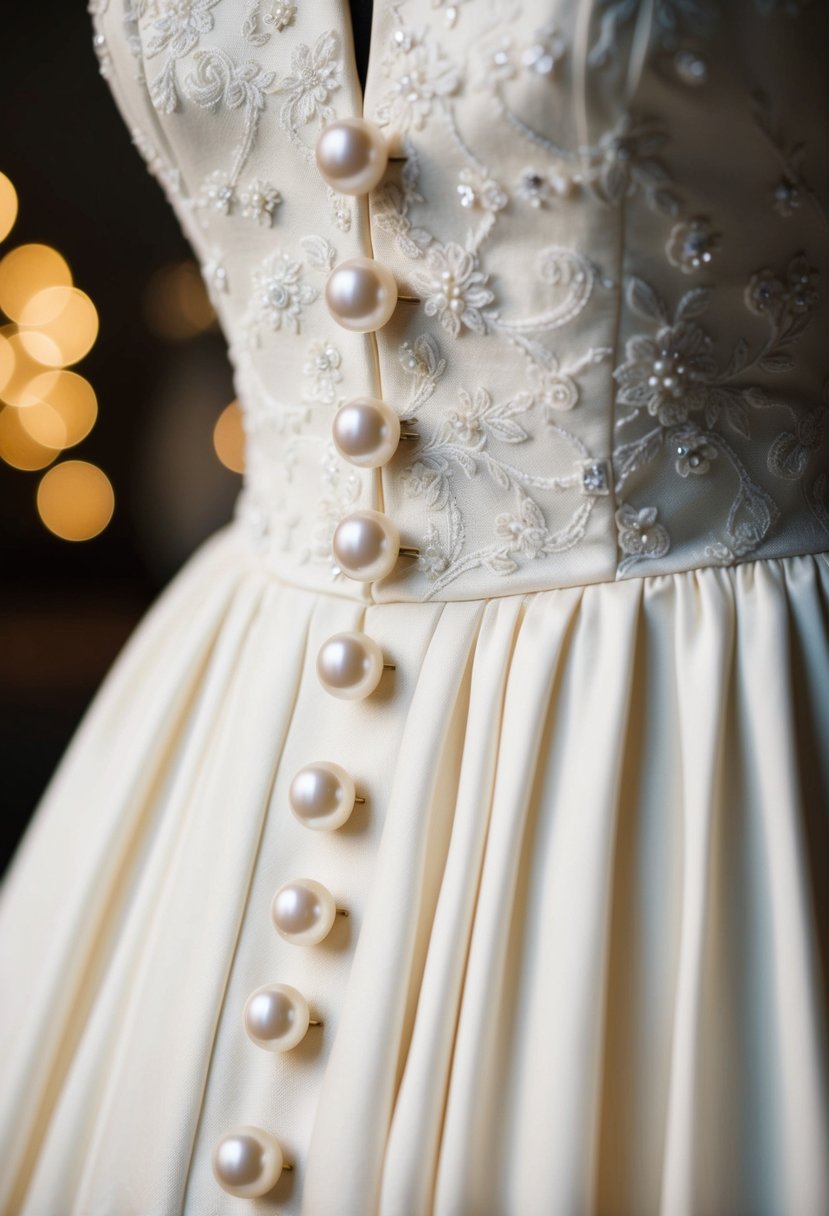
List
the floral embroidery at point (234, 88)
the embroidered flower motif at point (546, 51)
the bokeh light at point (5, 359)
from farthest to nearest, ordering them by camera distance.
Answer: the bokeh light at point (5, 359)
the floral embroidery at point (234, 88)
the embroidered flower motif at point (546, 51)

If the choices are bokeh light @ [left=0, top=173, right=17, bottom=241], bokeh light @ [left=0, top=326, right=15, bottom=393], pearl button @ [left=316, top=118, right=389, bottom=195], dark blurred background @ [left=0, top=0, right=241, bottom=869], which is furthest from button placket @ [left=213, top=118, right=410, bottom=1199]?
bokeh light @ [left=0, top=173, right=17, bottom=241]

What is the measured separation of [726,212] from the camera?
20.2 inches

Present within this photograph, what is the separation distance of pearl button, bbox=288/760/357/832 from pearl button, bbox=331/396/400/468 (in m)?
0.17

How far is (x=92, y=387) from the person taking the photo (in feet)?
7.72

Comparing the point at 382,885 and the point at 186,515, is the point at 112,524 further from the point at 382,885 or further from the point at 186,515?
the point at 382,885

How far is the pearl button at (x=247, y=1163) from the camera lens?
1.73 ft

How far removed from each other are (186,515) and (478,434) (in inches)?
73.2

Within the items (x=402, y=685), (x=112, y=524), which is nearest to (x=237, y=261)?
(x=402, y=685)

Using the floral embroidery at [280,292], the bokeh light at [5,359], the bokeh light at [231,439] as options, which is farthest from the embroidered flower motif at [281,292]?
the bokeh light at [5,359]

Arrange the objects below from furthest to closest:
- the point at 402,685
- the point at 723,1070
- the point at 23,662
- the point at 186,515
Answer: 1. the point at 186,515
2. the point at 23,662
3. the point at 402,685
4. the point at 723,1070

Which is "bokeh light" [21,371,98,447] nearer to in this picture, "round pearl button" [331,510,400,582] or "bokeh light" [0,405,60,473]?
"bokeh light" [0,405,60,473]

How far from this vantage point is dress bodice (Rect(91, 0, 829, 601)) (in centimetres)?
49

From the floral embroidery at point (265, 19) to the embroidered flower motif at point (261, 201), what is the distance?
8 centimetres

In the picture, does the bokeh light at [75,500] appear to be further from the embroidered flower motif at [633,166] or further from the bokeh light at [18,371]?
the embroidered flower motif at [633,166]
